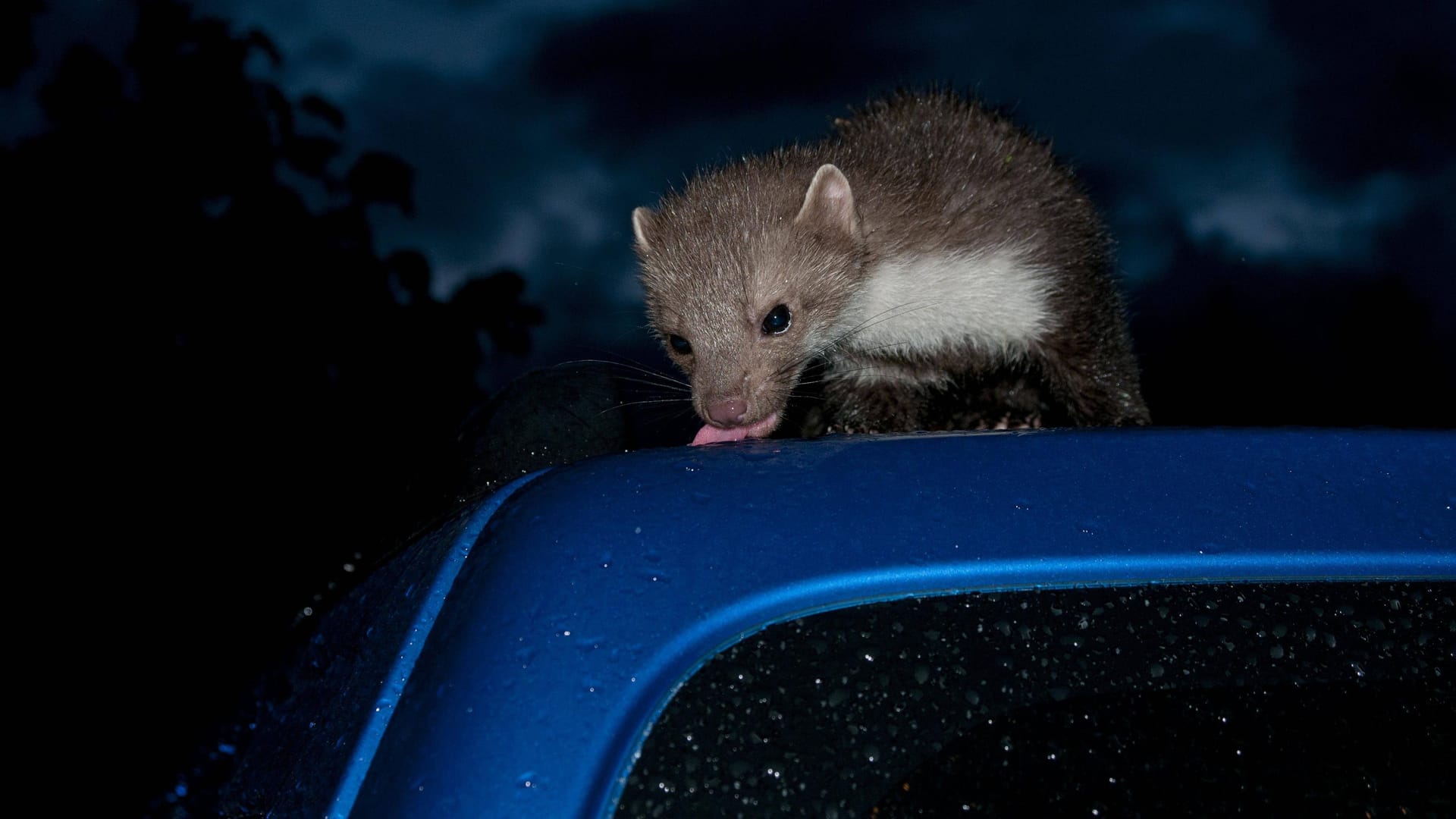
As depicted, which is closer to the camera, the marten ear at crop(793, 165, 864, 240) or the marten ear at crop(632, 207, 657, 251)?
the marten ear at crop(793, 165, 864, 240)

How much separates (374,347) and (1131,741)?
466 centimetres

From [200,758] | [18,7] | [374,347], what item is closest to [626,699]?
[200,758]

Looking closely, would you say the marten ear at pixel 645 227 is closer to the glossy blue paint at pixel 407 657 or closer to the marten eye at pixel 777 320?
the marten eye at pixel 777 320

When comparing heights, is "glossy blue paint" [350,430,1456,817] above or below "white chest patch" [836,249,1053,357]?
above

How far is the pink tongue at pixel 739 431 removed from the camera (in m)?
3.20

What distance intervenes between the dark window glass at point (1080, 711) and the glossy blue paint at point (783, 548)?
3 cm

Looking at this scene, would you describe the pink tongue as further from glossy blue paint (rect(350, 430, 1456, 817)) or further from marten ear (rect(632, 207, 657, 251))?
glossy blue paint (rect(350, 430, 1456, 817))

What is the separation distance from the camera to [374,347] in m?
5.05

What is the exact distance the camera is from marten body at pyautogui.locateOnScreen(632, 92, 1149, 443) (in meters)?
3.45

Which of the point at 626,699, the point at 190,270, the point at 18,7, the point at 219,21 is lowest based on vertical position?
the point at 626,699

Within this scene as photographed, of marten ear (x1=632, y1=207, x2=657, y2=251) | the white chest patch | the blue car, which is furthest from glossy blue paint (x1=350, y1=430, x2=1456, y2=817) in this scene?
marten ear (x1=632, y1=207, x2=657, y2=251)

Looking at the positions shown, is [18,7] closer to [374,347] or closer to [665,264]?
[374,347]

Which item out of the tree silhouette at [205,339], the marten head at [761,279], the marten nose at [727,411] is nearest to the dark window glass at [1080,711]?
the marten nose at [727,411]

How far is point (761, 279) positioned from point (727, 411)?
60 centimetres
